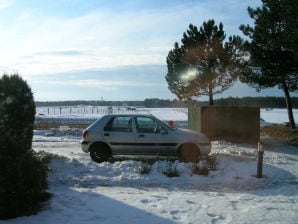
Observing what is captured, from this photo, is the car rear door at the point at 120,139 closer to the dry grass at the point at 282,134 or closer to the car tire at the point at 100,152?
the car tire at the point at 100,152

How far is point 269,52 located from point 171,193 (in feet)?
63.7

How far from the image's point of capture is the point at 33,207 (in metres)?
8.37

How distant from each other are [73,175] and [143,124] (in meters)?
3.42

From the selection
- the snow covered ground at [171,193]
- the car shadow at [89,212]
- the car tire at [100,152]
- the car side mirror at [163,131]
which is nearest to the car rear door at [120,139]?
the car tire at [100,152]

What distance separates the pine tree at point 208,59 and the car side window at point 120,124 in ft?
56.2

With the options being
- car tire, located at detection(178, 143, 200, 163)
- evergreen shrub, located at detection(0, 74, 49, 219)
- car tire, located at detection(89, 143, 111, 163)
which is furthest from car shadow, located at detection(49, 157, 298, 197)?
evergreen shrub, located at detection(0, 74, 49, 219)

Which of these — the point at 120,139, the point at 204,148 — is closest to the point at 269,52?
the point at 204,148

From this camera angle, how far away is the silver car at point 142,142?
50.2 ft

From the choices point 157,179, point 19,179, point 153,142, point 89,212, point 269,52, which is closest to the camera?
point 19,179

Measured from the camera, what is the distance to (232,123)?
2225 centimetres

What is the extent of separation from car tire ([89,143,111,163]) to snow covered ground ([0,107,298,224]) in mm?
810

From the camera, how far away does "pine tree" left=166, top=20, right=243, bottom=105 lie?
31984 mm

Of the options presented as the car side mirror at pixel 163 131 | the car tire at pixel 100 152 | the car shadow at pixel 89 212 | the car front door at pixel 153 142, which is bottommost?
the car shadow at pixel 89 212

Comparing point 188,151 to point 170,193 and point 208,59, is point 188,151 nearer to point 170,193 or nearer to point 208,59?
point 170,193
